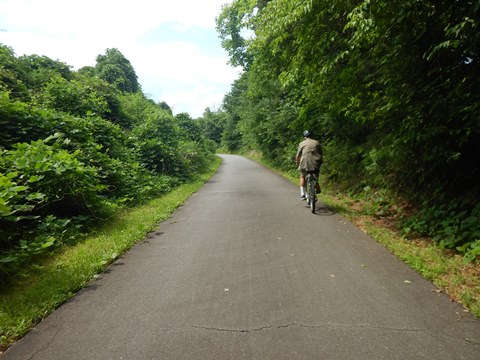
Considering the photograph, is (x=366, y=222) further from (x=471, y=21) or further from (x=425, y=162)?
(x=471, y=21)

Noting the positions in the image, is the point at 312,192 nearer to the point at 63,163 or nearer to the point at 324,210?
the point at 324,210

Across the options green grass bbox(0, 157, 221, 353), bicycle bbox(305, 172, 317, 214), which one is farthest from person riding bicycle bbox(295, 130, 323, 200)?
green grass bbox(0, 157, 221, 353)

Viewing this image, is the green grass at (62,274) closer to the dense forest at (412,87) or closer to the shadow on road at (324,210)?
the shadow on road at (324,210)

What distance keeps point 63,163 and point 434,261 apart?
6813mm

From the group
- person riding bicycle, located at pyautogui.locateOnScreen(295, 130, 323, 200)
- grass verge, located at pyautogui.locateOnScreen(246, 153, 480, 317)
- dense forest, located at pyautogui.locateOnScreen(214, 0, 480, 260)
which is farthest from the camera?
person riding bicycle, located at pyautogui.locateOnScreen(295, 130, 323, 200)

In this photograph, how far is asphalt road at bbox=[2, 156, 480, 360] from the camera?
2672 millimetres

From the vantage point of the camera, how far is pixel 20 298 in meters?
3.57

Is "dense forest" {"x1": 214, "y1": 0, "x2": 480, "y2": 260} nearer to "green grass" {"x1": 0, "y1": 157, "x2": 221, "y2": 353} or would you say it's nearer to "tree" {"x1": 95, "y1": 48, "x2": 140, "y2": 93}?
"green grass" {"x1": 0, "y1": 157, "x2": 221, "y2": 353}

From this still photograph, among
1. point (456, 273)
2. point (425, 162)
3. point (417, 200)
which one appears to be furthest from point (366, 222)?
point (456, 273)

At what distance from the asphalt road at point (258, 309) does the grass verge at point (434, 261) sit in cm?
16

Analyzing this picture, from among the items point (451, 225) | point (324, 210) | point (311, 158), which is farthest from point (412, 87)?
point (324, 210)

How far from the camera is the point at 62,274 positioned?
4227 millimetres

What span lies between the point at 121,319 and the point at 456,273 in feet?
14.0

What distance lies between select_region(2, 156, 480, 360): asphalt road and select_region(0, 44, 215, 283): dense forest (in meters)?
1.61
